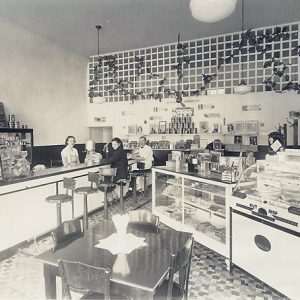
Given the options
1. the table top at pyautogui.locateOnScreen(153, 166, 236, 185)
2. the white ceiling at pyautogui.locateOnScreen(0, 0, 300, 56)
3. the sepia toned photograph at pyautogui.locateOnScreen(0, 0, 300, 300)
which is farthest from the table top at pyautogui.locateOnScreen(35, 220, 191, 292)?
the white ceiling at pyautogui.locateOnScreen(0, 0, 300, 56)

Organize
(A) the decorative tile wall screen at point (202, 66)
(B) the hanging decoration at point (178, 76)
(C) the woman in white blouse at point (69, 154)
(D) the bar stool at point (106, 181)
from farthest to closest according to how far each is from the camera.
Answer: (A) the decorative tile wall screen at point (202, 66)
(B) the hanging decoration at point (178, 76)
(C) the woman in white blouse at point (69, 154)
(D) the bar stool at point (106, 181)

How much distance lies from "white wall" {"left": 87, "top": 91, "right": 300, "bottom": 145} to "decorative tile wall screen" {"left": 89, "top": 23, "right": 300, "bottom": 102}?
0.26 m

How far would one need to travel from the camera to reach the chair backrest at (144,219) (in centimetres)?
287

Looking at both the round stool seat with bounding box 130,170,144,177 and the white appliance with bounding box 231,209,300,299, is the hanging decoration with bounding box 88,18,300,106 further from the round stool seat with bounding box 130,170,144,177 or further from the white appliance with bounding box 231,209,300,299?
the white appliance with bounding box 231,209,300,299

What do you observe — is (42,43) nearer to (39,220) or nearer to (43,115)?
(43,115)

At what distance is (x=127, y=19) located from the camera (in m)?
7.27

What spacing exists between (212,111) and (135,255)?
7.30 m

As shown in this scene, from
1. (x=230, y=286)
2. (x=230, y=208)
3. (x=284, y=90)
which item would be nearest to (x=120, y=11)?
(x=284, y=90)

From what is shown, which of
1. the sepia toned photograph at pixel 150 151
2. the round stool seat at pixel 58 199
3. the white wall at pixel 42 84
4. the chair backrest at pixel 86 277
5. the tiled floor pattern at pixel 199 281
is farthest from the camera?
the white wall at pixel 42 84

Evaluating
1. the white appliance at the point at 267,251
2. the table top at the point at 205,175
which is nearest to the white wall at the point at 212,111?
the table top at the point at 205,175

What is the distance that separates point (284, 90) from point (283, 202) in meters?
5.79

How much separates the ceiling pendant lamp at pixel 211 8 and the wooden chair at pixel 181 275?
218cm

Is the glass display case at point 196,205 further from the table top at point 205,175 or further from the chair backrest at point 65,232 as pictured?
the chair backrest at point 65,232

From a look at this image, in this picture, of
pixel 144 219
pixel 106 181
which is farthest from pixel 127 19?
pixel 144 219
